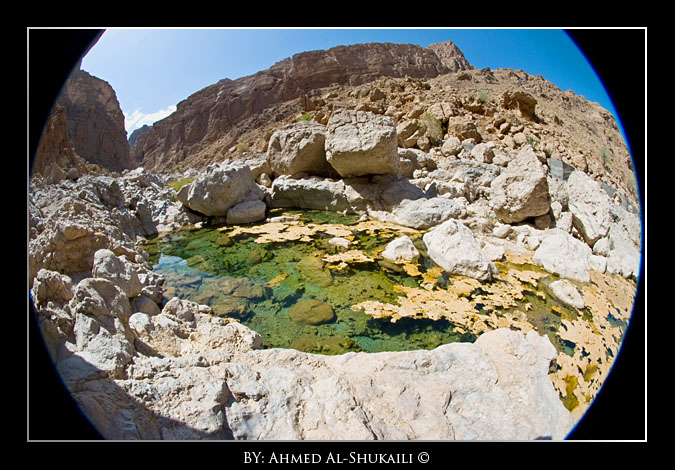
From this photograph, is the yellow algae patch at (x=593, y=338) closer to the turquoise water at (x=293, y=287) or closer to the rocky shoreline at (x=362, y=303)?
the rocky shoreline at (x=362, y=303)

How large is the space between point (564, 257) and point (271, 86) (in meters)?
49.4

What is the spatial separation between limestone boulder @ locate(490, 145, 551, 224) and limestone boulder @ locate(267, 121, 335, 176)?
4761mm

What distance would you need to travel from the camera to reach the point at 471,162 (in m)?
10.7

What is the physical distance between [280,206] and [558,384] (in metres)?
8.05

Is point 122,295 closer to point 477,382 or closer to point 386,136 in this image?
point 477,382

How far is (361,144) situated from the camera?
822cm

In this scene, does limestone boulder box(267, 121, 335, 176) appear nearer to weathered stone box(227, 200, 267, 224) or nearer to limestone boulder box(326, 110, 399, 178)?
limestone boulder box(326, 110, 399, 178)

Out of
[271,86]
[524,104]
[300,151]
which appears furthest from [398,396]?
[271,86]

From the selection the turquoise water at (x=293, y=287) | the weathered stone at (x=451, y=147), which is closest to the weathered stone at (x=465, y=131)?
the weathered stone at (x=451, y=147)

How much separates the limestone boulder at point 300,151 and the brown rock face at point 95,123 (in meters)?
41.1

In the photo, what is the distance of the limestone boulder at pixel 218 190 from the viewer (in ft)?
27.2

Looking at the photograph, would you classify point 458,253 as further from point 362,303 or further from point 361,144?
point 361,144

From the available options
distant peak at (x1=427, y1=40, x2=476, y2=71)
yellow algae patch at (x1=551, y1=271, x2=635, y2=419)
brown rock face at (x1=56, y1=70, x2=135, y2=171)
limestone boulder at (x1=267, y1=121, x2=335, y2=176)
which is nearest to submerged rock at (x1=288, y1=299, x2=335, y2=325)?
yellow algae patch at (x1=551, y1=271, x2=635, y2=419)

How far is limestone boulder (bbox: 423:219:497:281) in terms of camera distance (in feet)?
15.5
